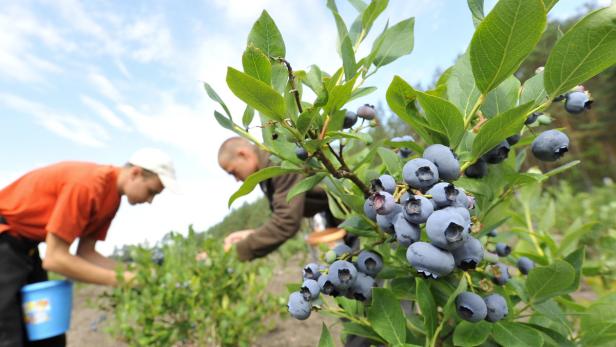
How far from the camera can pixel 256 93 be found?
452mm

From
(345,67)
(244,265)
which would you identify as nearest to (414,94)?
(345,67)


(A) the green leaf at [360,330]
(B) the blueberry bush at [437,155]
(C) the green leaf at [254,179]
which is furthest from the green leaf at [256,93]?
(A) the green leaf at [360,330]

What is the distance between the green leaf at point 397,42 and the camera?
0.65 metres

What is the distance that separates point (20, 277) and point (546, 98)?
2.92 meters

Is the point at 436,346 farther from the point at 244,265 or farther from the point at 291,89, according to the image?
the point at 244,265

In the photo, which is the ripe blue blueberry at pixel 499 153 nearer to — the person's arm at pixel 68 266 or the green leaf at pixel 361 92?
the green leaf at pixel 361 92

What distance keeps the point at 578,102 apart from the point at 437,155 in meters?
0.32

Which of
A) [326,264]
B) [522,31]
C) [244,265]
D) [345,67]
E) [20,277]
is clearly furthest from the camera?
[244,265]

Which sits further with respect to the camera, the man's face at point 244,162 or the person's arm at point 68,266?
the man's face at point 244,162

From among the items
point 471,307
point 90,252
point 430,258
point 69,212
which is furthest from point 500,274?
point 90,252

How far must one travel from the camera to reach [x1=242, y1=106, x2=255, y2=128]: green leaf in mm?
596

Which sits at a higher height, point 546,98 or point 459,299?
point 546,98

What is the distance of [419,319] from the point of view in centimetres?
70

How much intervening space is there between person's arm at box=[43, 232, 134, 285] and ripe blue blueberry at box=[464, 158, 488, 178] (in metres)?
2.41
